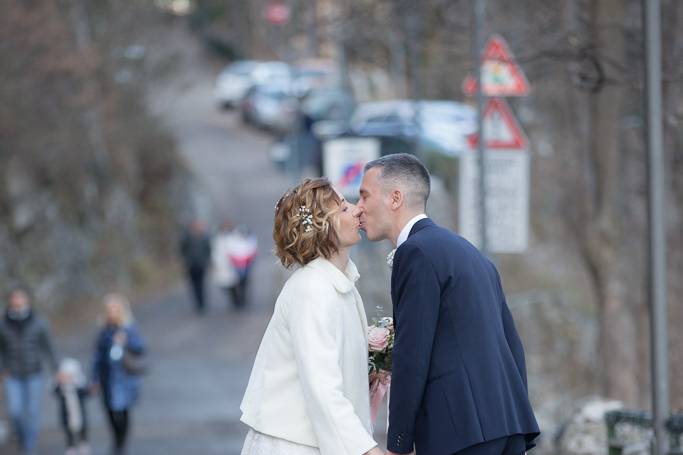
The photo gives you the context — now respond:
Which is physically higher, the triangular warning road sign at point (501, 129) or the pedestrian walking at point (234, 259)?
the triangular warning road sign at point (501, 129)

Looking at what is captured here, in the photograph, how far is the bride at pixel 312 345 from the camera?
174 inches

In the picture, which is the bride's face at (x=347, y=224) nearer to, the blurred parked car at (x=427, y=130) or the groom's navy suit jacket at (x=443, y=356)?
the groom's navy suit jacket at (x=443, y=356)

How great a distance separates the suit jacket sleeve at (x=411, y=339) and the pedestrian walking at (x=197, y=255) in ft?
69.6

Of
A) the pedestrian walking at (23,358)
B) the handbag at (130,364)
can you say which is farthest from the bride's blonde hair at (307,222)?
the pedestrian walking at (23,358)

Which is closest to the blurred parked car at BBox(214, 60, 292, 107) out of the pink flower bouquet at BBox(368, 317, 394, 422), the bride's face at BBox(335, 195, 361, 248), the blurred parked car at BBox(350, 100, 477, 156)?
the blurred parked car at BBox(350, 100, 477, 156)

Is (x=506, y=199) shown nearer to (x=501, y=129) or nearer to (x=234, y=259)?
(x=501, y=129)

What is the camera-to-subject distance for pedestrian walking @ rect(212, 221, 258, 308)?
2488 centimetres

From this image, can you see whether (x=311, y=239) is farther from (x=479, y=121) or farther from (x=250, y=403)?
(x=479, y=121)

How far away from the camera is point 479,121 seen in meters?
11.1

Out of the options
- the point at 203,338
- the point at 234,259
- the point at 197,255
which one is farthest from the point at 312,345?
the point at 197,255

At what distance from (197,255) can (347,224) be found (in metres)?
21.0

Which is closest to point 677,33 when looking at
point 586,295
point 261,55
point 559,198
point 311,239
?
point 311,239

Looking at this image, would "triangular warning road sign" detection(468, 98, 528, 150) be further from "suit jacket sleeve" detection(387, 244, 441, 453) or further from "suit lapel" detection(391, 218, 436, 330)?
"suit jacket sleeve" detection(387, 244, 441, 453)

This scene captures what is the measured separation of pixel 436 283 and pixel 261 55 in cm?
4023
